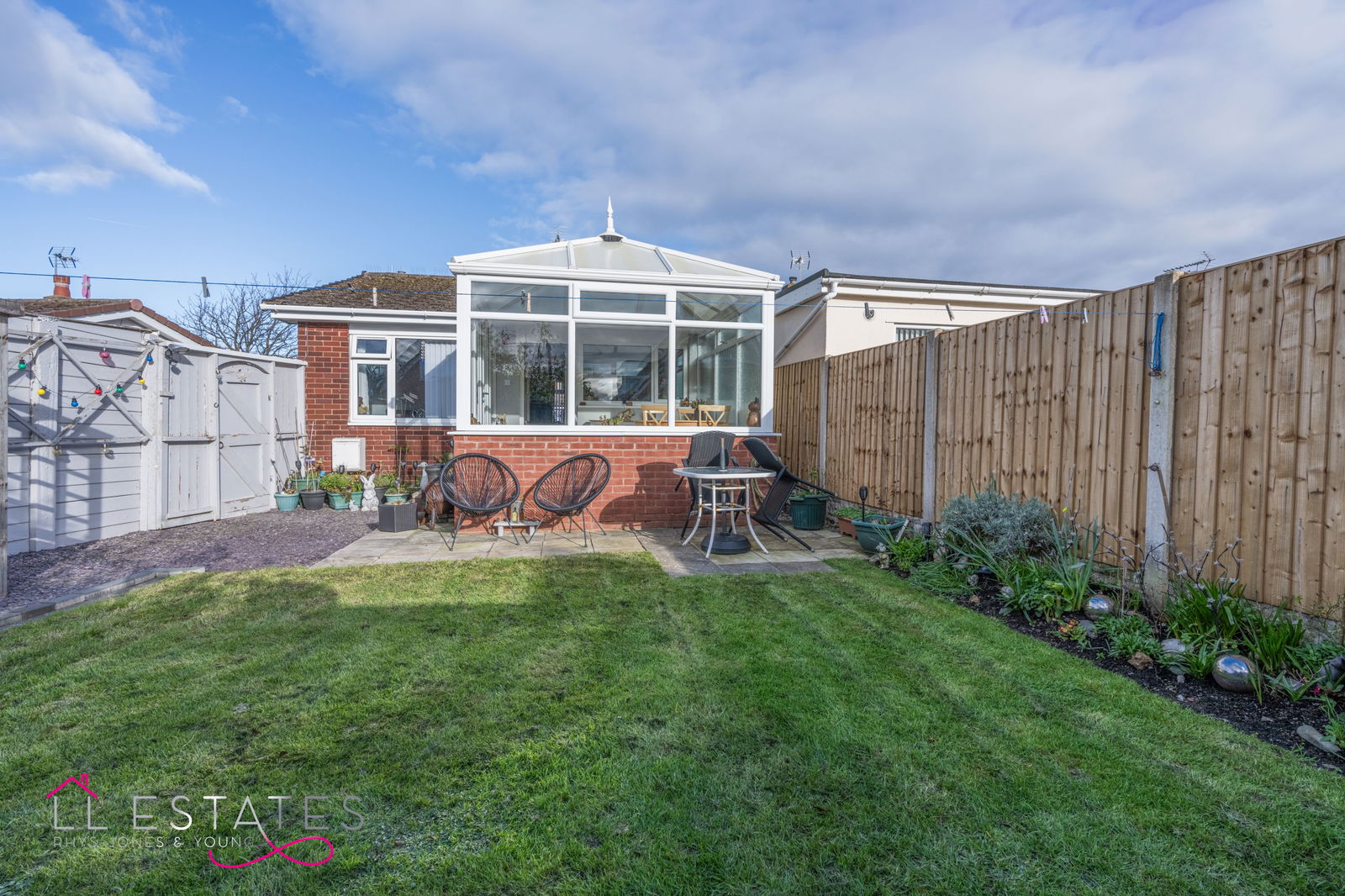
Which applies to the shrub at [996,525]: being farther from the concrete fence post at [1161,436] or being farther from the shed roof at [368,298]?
the shed roof at [368,298]

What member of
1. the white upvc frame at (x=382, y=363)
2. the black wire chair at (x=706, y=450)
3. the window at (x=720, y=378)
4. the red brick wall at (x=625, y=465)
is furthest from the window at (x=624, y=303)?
the white upvc frame at (x=382, y=363)

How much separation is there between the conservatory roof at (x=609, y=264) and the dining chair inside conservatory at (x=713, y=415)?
1567mm

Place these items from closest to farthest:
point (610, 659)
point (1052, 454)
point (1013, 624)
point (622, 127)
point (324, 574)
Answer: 1. point (610, 659)
2. point (1013, 624)
3. point (1052, 454)
4. point (324, 574)
5. point (622, 127)

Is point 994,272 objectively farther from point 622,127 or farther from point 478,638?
point 478,638

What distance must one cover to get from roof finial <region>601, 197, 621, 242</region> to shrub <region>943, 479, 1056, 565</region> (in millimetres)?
5102

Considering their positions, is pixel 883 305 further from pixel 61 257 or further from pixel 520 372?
pixel 61 257

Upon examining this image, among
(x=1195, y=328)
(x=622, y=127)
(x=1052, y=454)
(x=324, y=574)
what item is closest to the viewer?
(x=1195, y=328)

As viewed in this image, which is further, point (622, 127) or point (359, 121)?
point (622, 127)

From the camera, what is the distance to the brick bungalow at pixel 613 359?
23.7 feet

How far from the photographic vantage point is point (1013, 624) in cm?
376

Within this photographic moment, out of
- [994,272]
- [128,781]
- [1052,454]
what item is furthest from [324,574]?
[994,272]

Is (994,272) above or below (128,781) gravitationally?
above

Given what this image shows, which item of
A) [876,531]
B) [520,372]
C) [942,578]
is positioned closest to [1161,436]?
[942,578]

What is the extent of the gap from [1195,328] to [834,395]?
4.35 meters
